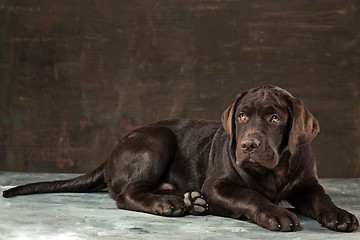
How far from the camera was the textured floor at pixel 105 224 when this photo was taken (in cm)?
364

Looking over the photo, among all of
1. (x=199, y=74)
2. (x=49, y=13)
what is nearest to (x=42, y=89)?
(x=49, y=13)

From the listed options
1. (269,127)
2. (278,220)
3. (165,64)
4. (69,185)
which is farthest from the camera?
(165,64)

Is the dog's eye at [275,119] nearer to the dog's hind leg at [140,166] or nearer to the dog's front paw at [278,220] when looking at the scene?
the dog's front paw at [278,220]

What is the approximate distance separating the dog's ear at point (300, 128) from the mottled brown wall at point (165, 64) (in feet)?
9.10

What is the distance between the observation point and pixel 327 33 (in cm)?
689

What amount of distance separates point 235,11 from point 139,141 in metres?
2.64

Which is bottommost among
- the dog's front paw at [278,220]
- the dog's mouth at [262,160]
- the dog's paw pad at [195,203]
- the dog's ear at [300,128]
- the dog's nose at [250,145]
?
the dog's paw pad at [195,203]

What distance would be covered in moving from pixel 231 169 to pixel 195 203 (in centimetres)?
36

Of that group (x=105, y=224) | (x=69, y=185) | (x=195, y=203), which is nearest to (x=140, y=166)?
(x=195, y=203)

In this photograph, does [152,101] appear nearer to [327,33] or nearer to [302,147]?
[327,33]

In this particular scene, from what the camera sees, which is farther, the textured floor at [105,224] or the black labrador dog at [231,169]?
the black labrador dog at [231,169]

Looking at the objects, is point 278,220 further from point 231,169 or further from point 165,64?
point 165,64

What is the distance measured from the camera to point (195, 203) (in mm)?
4312

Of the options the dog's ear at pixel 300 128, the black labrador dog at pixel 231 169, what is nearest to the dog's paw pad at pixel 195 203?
the black labrador dog at pixel 231 169
